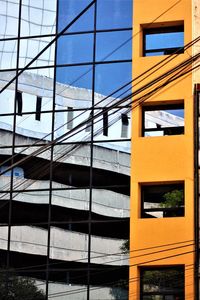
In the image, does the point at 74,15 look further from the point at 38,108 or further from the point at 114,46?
the point at 38,108

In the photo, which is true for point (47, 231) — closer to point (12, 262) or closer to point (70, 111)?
point (12, 262)

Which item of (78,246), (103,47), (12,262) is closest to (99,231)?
(78,246)

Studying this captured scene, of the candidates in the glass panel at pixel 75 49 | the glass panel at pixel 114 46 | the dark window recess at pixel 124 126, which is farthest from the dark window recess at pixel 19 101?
the dark window recess at pixel 124 126

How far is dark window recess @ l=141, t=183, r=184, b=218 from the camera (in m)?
35.0

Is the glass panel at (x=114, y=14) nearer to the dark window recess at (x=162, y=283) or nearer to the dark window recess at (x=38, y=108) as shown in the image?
the dark window recess at (x=38, y=108)

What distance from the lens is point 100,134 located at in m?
36.3

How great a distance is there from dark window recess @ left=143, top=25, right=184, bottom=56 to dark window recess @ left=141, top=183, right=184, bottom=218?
4917mm

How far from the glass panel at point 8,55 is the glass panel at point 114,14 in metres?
3.31

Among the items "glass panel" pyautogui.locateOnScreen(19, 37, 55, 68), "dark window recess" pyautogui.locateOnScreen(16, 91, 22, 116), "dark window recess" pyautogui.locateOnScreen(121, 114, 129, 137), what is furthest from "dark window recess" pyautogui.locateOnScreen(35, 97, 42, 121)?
"dark window recess" pyautogui.locateOnScreen(121, 114, 129, 137)

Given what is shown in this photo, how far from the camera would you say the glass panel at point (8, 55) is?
3788 cm

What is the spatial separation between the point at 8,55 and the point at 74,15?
2.87m

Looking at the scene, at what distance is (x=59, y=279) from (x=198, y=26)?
33.3 ft

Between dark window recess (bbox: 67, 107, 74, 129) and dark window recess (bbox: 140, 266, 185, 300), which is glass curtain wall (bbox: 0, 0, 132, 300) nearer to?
dark window recess (bbox: 67, 107, 74, 129)

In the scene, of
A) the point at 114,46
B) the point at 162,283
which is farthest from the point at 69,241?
the point at 114,46
